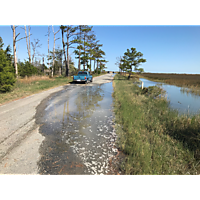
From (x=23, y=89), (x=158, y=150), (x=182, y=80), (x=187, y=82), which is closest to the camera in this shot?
(x=158, y=150)

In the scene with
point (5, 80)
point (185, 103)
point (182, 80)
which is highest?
point (182, 80)

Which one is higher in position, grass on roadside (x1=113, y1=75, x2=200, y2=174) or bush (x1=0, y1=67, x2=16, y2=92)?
bush (x1=0, y1=67, x2=16, y2=92)

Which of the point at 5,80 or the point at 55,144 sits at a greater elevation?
the point at 5,80

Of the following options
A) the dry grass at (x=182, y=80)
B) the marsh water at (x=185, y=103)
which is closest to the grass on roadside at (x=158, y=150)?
the marsh water at (x=185, y=103)

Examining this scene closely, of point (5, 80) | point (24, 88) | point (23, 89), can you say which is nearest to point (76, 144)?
point (5, 80)

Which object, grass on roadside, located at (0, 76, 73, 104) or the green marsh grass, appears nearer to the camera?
grass on roadside, located at (0, 76, 73, 104)

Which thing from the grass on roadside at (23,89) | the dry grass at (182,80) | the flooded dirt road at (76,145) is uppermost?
the dry grass at (182,80)

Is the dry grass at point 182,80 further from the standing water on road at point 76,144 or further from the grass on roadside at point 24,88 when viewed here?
the grass on roadside at point 24,88

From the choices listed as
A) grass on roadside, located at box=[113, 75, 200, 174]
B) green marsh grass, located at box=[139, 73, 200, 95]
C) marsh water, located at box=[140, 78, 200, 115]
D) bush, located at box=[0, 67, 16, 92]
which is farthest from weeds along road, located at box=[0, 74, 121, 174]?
green marsh grass, located at box=[139, 73, 200, 95]

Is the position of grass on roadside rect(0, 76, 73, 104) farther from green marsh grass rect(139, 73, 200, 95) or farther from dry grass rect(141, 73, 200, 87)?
dry grass rect(141, 73, 200, 87)

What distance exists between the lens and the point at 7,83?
979cm

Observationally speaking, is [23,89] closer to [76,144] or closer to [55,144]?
[55,144]
